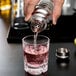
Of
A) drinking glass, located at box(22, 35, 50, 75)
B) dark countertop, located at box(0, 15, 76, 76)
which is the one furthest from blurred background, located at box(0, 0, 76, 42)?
drinking glass, located at box(22, 35, 50, 75)

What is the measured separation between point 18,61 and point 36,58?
12 centimetres

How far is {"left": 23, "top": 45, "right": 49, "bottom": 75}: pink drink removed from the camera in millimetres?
714

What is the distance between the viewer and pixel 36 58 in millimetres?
712

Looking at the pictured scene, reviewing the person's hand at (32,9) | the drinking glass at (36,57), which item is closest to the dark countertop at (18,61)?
the drinking glass at (36,57)

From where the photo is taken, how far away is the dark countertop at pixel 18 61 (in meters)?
0.76

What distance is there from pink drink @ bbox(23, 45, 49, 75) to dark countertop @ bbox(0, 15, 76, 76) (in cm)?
4

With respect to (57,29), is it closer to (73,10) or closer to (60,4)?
(73,10)

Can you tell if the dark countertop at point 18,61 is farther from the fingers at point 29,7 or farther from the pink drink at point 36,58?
the fingers at point 29,7

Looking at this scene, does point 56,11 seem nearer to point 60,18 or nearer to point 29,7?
point 29,7

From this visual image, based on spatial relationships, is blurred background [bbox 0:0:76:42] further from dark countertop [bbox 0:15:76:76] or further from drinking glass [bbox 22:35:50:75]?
drinking glass [bbox 22:35:50:75]

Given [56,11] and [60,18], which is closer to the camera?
[56,11]

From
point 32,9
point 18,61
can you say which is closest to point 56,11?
point 32,9

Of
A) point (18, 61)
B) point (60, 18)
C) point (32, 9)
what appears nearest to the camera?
point (32, 9)

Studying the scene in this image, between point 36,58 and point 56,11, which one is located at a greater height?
point 56,11
